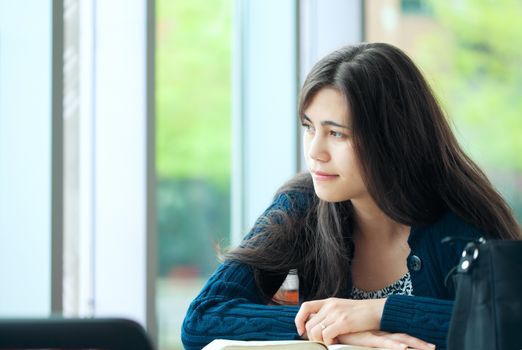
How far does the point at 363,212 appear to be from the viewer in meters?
2.00

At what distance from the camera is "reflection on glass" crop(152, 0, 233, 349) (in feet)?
13.3

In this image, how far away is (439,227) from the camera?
1.96 metres

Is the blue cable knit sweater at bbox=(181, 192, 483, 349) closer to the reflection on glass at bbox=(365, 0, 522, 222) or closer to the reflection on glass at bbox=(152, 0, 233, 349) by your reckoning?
the reflection on glass at bbox=(152, 0, 233, 349)

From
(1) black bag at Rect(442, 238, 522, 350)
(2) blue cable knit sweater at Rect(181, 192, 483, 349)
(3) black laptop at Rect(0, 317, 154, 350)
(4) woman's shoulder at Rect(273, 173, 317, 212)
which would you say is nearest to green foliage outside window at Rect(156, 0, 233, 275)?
(4) woman's shoulder at Rect(273, 173, 317, 212)

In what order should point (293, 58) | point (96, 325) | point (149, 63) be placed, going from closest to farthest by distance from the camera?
point (96, 325)
point (149, 63)
point (293, 58)

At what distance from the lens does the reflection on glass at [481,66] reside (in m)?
6.52

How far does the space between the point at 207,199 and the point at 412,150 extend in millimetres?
2352

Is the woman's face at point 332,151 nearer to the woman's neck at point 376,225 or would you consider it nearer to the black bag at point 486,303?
the woman's neck at point 376,225

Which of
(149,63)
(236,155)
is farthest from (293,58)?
(149,63)

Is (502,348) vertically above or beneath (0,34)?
beneath

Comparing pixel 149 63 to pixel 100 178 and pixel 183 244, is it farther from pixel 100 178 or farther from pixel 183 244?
pixel 183 244

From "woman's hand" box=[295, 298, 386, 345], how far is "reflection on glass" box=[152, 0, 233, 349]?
7.62 ft

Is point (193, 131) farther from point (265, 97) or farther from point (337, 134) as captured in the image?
point (337, 134)

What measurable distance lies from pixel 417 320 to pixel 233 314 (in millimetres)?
340
